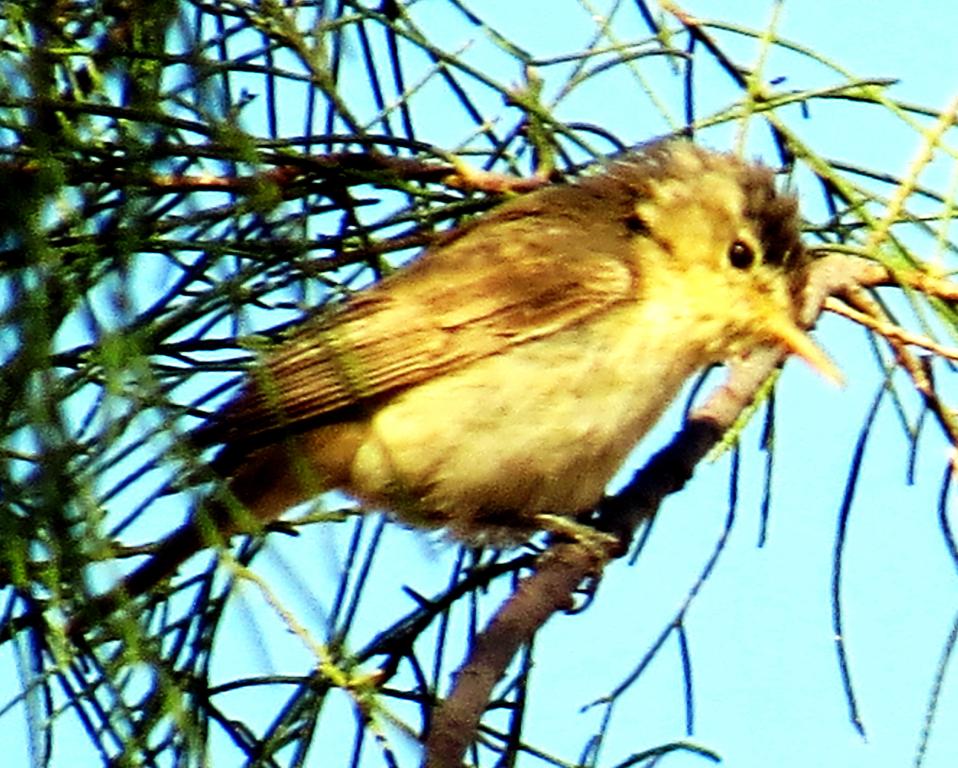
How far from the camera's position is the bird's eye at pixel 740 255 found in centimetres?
360

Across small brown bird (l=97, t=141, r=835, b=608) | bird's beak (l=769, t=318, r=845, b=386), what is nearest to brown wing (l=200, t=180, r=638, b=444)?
small brown bird (l=97, t=141, r=835, b=608)

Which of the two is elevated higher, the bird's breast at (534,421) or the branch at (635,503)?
the bird's breast at (534,421)

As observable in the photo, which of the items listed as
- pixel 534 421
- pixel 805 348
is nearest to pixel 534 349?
pixel 534 421

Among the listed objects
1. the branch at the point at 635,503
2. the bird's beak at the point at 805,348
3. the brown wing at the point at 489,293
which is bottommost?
the branch at the point at 635,503

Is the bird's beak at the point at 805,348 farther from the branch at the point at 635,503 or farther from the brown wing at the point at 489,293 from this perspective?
the brown wing at the point at 489,293

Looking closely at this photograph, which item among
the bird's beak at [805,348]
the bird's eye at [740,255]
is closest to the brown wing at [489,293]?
the bird's eye at [740,255]

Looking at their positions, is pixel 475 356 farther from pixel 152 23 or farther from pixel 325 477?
pixel 152 23

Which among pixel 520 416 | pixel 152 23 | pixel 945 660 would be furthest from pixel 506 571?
pixel 152 23

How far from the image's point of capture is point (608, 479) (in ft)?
11.4

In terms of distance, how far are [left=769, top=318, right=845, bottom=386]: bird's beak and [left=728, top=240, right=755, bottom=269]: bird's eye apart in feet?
0.80

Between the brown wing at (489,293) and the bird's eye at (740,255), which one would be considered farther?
the bird's eye at (740,255)

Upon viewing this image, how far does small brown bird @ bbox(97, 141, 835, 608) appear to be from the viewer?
334cm

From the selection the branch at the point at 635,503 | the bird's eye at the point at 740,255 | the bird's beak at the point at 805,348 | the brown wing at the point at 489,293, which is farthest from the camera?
the bird's eye at the point at 740,255

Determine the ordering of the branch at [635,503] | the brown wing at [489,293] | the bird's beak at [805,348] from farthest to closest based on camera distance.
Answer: the brown wing at [489,293] < the bird's beak at [805,348] < the branch at [635,503]
